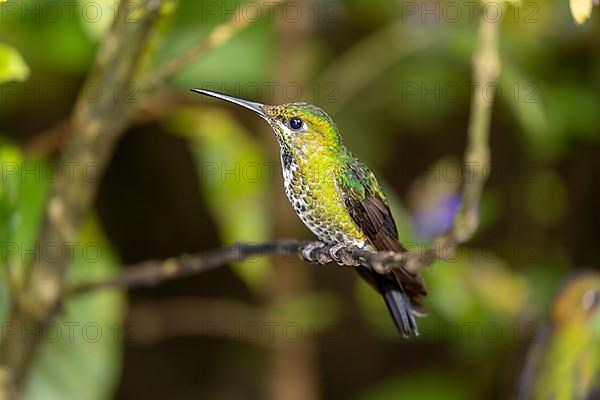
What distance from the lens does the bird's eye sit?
1.42 metres

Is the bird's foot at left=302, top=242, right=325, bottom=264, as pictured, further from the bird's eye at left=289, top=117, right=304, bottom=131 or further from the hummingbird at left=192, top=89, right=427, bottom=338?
the bird's eye at left=289, top=117, right=304, bottom=131

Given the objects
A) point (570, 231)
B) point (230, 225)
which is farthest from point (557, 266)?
point (230, 225)

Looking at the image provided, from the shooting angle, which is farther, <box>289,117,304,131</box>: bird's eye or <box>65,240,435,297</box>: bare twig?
<box>289,117,304,131</box>: bird's eye

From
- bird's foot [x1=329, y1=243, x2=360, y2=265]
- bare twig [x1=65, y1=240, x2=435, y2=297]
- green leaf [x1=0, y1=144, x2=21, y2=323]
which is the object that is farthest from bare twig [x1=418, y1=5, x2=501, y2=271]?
green leaf [x1=0, y1=144, x2=21, y2=323]

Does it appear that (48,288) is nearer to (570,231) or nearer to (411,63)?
(411,63)

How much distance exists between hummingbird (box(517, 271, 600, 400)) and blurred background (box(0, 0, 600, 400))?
0.26 meters

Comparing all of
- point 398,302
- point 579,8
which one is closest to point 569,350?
point 398,302

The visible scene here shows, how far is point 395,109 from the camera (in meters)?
3.27

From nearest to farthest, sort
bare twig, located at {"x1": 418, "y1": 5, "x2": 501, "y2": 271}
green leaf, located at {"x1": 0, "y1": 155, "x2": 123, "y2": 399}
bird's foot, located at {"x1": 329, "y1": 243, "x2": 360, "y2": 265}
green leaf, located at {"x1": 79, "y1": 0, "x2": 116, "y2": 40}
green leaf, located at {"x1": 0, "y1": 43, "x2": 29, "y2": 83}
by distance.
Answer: bare twig, located at {"x1": 418, "y1": 5, "x2": 501, "y2": 271}
bird's foot, located at {"x1": 329, "y1": 243, "x2": 360, "y2": 265}
green leaf, located at {"x1": 0, "y1": 43, "x2": 29, "y2": 83}
green leaf, located at {"x1": 79, "y1": 0, "x2": 116, "y2": 40}
green leaf, located at {"x1": 0, "y1": 155, "x2": 123, "y2": 399}

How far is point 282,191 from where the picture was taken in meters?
2.56

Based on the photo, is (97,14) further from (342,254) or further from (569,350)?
(569,350)

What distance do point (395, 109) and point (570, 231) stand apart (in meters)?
0.81

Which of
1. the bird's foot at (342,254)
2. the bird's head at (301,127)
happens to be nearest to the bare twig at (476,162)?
the bird's foot at (342,254)

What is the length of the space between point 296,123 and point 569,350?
908 millimetres
